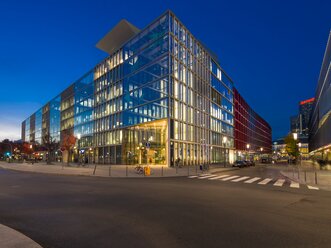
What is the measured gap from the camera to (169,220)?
29.0 feet

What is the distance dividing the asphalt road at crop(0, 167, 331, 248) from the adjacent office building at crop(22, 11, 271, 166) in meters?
27.7

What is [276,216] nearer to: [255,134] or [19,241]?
[19,241]

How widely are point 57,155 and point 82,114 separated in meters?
25.8

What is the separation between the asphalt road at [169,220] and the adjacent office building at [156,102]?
2774 cm

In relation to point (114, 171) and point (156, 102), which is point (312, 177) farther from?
point (156, 102)

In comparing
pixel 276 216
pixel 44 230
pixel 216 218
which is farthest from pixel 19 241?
pixel 276 216

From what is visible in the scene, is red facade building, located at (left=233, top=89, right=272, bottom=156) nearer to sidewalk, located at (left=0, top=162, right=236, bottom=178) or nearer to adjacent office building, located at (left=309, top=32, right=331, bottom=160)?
adjacent office building, located at (left=309, top=32, right=331, bottom=160)

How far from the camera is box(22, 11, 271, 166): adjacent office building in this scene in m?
47.7

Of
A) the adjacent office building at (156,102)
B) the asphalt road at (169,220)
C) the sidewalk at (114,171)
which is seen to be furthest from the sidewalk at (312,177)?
the adjacent office building at (156,102)

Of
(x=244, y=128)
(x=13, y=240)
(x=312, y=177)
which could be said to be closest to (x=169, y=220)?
(x=13, y=240)

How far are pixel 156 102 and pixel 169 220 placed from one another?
39944mm

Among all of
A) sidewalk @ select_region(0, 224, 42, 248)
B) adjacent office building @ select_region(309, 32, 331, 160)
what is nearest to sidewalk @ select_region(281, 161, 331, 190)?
sidewalk @ select_region(0, 224, 42, 248)

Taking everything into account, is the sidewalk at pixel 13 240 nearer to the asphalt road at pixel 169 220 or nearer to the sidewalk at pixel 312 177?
the asphalt road at pixel 169 220

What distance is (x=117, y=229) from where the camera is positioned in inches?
308
